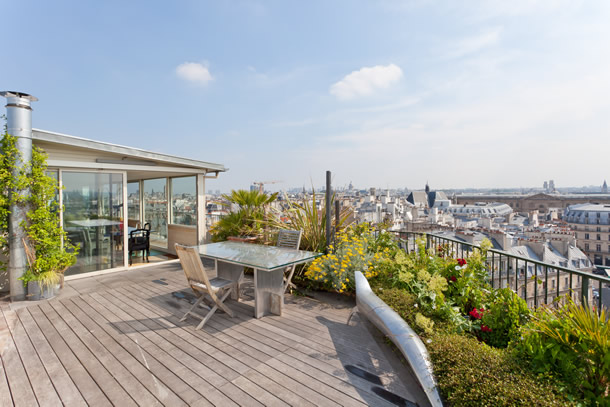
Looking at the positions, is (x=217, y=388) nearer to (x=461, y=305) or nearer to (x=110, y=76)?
(x=461, y=305)

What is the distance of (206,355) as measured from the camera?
268 cm

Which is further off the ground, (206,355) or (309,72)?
(309,72)

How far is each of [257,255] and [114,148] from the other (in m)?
3.64

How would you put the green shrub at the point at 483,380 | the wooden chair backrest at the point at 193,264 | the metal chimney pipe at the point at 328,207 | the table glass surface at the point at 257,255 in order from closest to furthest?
the green shrub at the point at 483,380 → the wooden chair backrest at the point at 193,264 → the table glass surface at the point at 257,255 → the metal chimney pipe at the point at 328,207

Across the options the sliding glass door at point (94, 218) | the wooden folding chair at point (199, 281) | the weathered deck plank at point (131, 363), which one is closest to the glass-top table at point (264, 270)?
the wooden folding chair at point (199, 281)

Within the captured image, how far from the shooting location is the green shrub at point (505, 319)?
2504 mm

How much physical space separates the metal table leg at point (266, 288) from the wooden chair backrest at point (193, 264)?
565 millimetres

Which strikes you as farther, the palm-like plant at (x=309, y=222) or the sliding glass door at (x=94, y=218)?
the sliding glass door at (x=94, y=218)

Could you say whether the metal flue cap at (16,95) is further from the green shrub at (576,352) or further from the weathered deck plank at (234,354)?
the green shrub at (576,352)

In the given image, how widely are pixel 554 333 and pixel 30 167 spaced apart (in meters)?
6.02

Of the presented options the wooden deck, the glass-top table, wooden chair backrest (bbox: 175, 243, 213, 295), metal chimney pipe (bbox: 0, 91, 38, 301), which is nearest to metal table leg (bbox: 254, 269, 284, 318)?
the glass-top table

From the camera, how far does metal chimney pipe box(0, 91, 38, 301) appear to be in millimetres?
4027

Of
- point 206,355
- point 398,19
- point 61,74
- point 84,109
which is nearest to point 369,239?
point 206,355

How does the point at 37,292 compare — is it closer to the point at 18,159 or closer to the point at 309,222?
the point at 18,159
